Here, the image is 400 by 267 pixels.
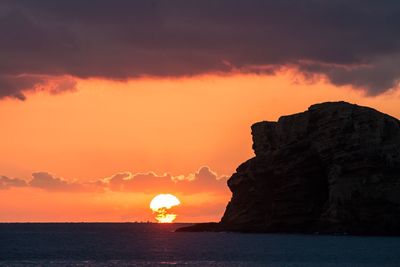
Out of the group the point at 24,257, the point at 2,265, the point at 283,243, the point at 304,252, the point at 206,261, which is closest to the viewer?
the point at 2,265

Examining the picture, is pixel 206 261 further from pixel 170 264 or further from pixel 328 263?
pixel 328 263

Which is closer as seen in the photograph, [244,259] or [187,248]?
[244,259]

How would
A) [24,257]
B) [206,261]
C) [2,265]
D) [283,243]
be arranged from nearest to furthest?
[2,265] < [206,261] < [24,257] < [283,243]

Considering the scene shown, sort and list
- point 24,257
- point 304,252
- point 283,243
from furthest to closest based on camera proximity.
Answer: point 283,243, point 304,252, point 24,257

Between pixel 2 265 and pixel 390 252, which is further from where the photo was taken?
pixel 390 252

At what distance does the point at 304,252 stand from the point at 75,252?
4593cm

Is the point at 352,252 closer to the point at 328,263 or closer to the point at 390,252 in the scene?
the point at 390,252

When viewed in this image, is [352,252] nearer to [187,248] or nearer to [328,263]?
[328,263]

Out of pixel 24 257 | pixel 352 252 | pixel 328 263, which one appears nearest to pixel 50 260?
pixel 24 257

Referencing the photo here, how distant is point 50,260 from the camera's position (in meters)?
145

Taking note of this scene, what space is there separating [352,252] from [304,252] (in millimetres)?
9268

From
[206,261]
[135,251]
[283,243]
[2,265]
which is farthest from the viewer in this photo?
[283,243]

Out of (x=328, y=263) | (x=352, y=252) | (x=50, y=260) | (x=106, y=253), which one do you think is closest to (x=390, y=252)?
(x=352, y=252)

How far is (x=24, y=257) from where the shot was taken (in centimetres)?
15462
